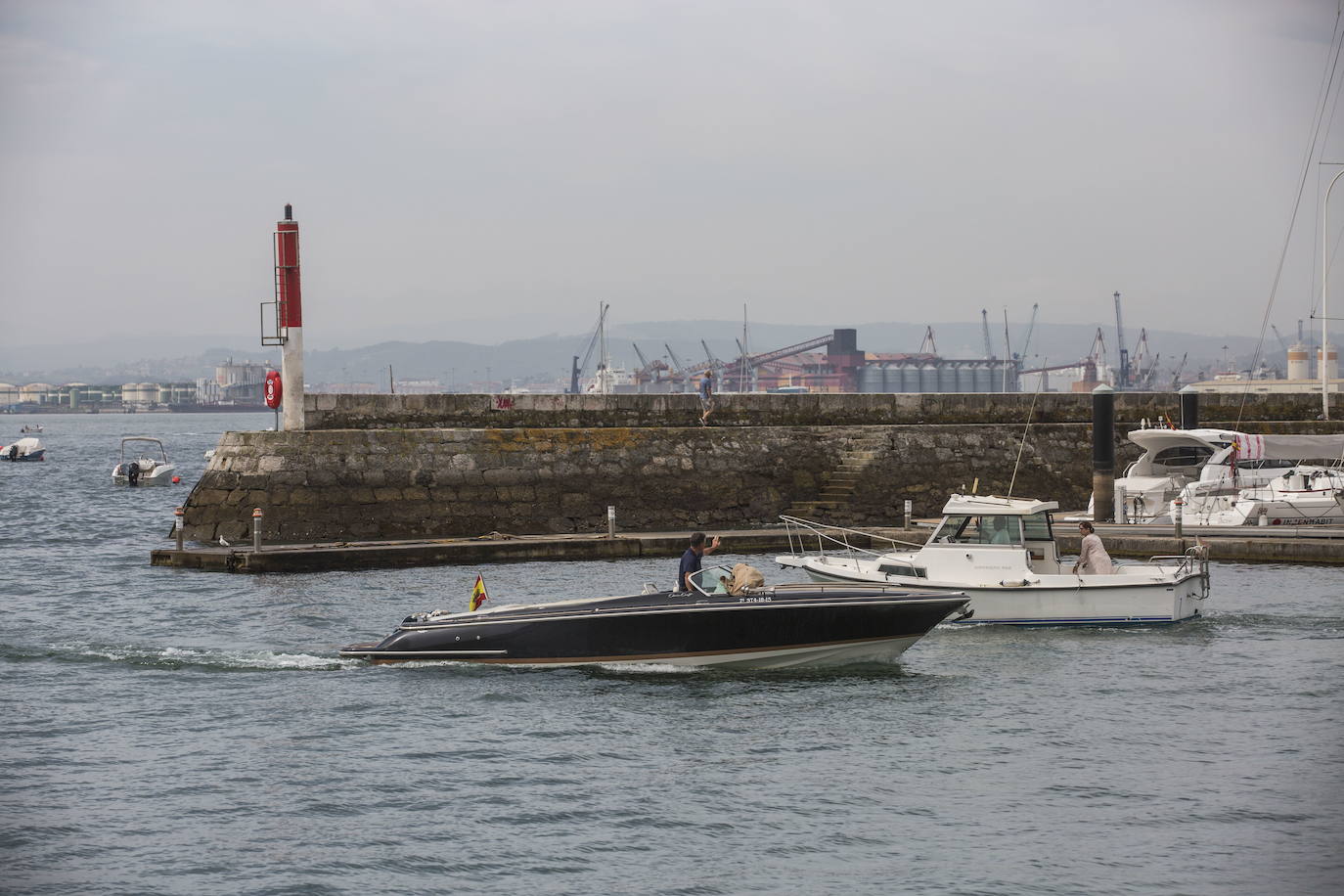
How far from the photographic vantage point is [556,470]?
29.0m

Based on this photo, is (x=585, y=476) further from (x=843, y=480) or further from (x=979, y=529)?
(x=979, y=529)

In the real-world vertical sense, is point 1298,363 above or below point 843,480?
above

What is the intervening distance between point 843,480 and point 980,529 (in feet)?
39.7

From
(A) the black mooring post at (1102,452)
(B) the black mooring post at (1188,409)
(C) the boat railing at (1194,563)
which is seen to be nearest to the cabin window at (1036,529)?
(C) the boat railing at (1194,563)

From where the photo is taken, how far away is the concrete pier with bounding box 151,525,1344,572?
2442cm

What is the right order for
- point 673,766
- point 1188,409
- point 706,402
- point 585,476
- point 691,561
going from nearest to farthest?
point 673,766 < point 691,561 < point 585,476 < point 706,402 < point 1188,409

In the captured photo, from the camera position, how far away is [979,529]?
18906 mm

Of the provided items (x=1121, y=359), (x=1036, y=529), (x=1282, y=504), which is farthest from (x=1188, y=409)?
(x=1121, y=359)

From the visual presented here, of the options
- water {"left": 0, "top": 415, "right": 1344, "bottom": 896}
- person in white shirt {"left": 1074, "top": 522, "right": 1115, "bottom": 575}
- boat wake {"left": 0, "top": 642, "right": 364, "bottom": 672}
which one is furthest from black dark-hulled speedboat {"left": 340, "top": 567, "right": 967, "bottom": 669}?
person in white shirt {"left": 1074, "top": 522, "right": 1115, "bottom": 575}

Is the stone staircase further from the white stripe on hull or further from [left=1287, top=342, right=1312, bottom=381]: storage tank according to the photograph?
[left=1287, top=342, right=1312, bottom=381]: storage tank

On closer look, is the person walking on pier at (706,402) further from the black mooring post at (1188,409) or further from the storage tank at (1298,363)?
the storage tank at (1298,363)

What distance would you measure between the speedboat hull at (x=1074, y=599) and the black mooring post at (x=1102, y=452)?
897cm

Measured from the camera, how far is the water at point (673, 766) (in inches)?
405

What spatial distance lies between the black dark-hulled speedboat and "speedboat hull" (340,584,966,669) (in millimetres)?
11
